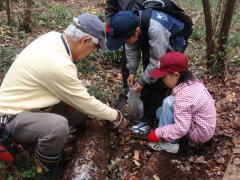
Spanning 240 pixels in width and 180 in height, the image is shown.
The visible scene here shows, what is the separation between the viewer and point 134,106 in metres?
4.04

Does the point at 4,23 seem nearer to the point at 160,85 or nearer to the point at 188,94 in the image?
the point at 160,85

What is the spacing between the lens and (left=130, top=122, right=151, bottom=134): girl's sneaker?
4074mm

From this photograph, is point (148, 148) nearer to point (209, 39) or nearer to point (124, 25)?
point (124, 25)

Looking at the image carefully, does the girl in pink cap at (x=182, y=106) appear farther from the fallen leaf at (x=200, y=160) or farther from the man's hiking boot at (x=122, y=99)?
the man's hiking boot at (x=122, y=99)

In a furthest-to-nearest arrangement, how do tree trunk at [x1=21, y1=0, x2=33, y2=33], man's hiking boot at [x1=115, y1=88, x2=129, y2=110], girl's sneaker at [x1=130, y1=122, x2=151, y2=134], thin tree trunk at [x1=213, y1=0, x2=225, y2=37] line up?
tree trunk at [x1=21, y1=0, x2=33, y2=33], thin tree trunk at [x1=213, y1=0, x2=225, y2=37], man's hiking boot at [x1=115, y1=88, x2=129, y2=110], girl's sneaker at [x1=130, y1=122, x2=151, y2=134]

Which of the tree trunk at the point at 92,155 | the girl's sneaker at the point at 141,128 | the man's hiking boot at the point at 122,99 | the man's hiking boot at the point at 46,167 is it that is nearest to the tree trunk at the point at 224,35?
the man's hiking boot at the point at 122,99

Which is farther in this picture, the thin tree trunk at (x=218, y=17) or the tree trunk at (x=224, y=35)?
the thin tree trunk at (x=218, y=17)

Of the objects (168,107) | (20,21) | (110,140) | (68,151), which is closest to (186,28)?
(168,107)

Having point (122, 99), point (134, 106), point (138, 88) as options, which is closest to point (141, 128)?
point (134, 106)

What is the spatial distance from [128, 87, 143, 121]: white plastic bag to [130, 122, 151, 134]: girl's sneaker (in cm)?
12

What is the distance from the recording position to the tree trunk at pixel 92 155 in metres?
2.88

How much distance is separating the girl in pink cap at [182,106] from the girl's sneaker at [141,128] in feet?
2.31

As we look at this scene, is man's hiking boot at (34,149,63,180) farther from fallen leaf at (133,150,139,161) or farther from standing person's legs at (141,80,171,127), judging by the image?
standing person's legs at (141,80,171,127)

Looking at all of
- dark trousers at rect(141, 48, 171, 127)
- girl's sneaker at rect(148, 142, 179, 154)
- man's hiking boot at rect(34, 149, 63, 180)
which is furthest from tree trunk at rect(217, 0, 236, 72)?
man's hiking boot at rect(34, 149, 63, 180)
